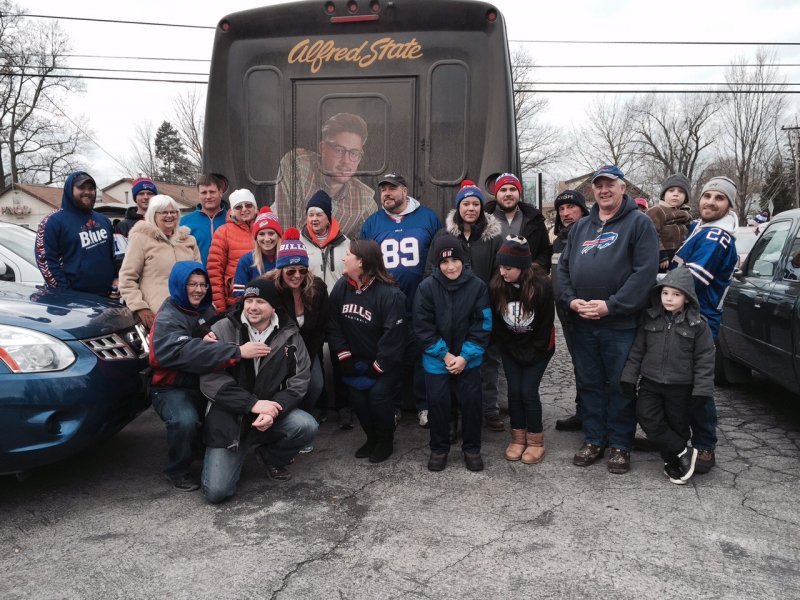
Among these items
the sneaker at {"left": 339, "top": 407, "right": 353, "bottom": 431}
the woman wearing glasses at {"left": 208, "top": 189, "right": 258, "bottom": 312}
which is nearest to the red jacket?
the woman wearing glasses at {"left": 208, "top": 189, "right": 258, "bottom": 312}

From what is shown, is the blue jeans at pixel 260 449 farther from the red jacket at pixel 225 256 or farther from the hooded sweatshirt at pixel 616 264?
the hooded sweatshirt at pixel 616 264

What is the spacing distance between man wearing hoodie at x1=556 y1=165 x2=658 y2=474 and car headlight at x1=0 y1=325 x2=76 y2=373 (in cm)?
312

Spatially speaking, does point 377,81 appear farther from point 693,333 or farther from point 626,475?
point 626,475

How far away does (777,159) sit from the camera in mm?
40406

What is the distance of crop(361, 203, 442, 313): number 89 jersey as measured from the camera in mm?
4668

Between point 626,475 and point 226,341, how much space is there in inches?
106

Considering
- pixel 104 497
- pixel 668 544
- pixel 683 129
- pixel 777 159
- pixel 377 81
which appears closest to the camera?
pixel 668 544

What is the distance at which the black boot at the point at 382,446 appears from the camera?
4.20 m

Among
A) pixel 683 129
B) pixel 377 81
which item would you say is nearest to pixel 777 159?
pixel 683 129

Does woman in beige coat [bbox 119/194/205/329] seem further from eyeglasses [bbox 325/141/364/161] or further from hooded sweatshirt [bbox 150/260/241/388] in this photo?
eyeglasses [bbox 325/141/364/161]

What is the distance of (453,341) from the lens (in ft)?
13.5

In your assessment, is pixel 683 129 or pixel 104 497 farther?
pixel 683 129

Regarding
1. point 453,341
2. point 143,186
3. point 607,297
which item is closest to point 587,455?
point 607,297

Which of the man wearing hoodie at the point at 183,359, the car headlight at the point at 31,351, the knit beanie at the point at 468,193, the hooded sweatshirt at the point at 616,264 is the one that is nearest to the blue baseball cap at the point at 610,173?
the hooded sweatshirt at the point at 616,264
